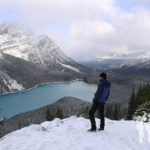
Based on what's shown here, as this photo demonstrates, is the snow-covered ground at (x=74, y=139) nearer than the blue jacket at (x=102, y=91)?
Yes

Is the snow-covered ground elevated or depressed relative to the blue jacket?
depressed

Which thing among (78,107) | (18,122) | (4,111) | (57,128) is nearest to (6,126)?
(18,122)

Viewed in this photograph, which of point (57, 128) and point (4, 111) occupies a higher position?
point (57, 128)

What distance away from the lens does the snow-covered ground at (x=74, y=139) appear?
7246 mm

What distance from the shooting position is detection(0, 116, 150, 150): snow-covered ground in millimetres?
7246

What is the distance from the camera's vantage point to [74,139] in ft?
26.5

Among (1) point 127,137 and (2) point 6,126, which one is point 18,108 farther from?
(1) point 127,137

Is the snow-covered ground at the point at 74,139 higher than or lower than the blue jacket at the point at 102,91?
lower

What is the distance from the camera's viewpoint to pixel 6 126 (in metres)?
83.7

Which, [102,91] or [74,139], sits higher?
[102,91]

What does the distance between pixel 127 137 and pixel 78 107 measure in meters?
107

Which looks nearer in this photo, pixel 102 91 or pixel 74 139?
pixel 74 139

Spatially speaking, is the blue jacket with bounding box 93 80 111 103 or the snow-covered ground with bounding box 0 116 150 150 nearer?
A: the snow-covered ground with bounding box 0 116 150 150

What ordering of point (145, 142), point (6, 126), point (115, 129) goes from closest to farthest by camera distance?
point (145, 142) < point (115, 129) < point (6, 126)
